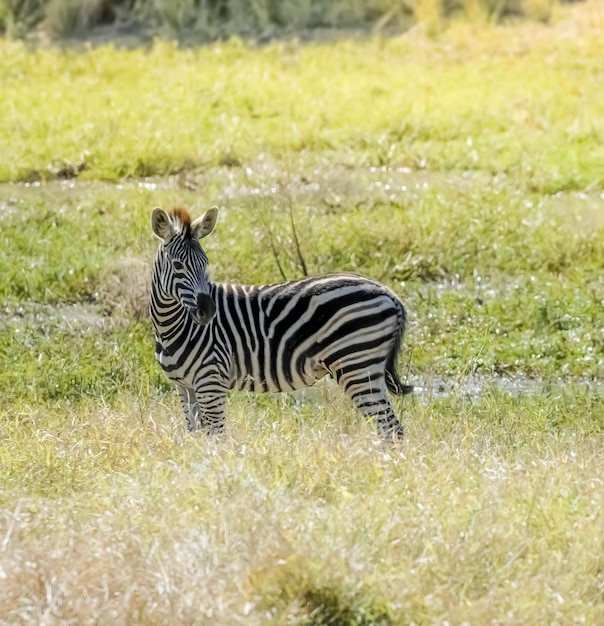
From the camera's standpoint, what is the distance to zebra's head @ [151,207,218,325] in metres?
7.92

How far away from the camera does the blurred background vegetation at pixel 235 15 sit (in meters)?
23.8

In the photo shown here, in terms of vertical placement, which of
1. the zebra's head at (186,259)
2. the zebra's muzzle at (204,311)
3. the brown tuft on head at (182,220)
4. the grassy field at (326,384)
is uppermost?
the brown tuft on head at (182,220)

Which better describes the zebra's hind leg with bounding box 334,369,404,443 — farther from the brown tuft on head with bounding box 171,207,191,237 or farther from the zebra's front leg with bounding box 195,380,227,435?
the brown tuft on head with bounding box 171,207,191,237

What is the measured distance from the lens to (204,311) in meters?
7.89

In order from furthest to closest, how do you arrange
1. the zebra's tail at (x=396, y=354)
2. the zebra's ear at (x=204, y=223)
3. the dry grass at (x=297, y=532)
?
the zebra's tail at (x=396, y=354) < the zebra's ear at (x=204, y=223) < the dry grass at (x=297, y=532)

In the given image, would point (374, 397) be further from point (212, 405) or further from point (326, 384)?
point (326, 384)

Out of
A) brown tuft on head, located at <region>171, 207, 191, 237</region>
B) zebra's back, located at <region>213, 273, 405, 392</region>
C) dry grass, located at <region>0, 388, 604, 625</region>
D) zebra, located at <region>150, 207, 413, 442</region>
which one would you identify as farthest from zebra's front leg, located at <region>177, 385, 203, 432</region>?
brown tuft on head, located at <region>171, 207, 191, 237</region>

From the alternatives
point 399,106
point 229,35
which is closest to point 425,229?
point 399,106

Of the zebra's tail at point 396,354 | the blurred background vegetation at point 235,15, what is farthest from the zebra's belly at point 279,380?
the blurred background vegetation at point 235,15

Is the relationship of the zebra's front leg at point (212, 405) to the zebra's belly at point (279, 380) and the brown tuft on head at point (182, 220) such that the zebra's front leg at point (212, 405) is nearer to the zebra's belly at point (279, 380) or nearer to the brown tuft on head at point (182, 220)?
the zebra's belly at point (279, 380)

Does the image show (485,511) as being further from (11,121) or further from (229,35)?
(229,35)

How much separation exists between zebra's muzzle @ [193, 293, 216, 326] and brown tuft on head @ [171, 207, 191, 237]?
377mm

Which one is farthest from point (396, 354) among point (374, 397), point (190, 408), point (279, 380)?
point (190, 408)

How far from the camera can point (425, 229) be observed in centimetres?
1376
